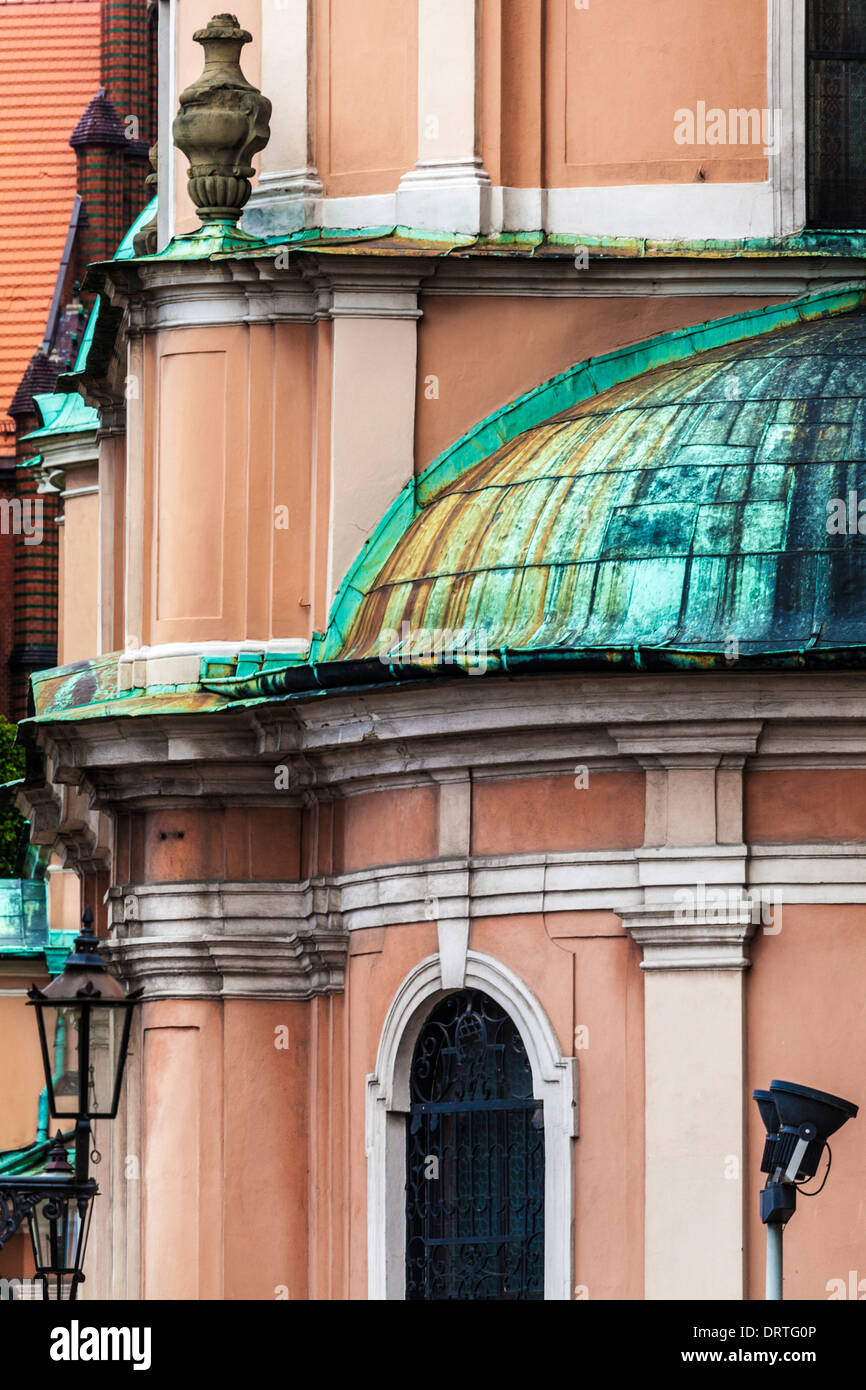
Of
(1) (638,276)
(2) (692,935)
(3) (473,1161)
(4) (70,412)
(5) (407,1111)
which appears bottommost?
(3) (473,1161)

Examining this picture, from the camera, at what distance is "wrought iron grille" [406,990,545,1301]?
24.2 meters

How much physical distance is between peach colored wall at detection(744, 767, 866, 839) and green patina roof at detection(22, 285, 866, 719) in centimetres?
86

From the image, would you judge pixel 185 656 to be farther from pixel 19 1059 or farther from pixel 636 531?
pixel 19 1059

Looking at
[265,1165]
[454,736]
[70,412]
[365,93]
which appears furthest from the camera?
[70,412]

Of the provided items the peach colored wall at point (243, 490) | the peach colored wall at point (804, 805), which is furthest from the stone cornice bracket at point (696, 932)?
the peach colored wall at point (243, 490)

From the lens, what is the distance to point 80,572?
37.2 metres

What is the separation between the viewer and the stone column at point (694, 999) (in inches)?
913

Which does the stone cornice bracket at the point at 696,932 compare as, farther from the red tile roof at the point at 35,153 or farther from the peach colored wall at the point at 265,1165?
the red tile roof at the point at 35,153

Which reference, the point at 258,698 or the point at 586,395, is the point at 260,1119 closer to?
the point at 258,698

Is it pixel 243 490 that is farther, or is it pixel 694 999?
pixel 243 490

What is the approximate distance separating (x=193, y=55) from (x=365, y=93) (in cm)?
156

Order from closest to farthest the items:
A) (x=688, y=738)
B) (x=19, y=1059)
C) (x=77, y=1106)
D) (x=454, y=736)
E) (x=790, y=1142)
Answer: (x=790, y=1142)
(x=77, y=1106)
(x=688, y=738)
(x=454, y=736)
(x=19, y=1059)

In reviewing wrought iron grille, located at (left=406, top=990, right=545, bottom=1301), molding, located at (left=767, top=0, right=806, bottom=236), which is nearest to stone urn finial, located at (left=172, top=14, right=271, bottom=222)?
molding, located at (left=767, top=0, right=806, bottom=236)

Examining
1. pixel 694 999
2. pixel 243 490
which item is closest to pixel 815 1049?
pixel 694 999
